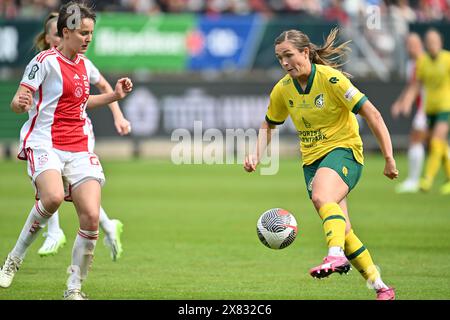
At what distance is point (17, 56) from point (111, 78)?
247cm

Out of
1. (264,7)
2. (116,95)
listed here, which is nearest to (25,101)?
(116,95)

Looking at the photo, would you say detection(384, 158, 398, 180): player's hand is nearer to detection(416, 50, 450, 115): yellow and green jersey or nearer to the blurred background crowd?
detection(416, 50, 450, 115): yellow and green jersey

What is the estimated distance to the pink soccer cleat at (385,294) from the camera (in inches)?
312

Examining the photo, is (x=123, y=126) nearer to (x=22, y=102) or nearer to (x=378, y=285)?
(x=22, y=102)

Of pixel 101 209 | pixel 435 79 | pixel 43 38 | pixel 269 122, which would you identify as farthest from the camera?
pixel 435 79

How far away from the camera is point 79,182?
8180 mm

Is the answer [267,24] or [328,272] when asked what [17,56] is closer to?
[267,24]

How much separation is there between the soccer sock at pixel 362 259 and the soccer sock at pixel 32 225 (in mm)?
2497

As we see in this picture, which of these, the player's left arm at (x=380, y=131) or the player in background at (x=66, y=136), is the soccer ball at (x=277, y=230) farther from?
the player in background at (x=66, y=136)

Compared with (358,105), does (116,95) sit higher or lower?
higher

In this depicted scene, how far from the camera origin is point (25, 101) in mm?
7930

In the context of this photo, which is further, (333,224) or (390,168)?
(390,168)

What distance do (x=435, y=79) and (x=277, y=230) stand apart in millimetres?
10478
